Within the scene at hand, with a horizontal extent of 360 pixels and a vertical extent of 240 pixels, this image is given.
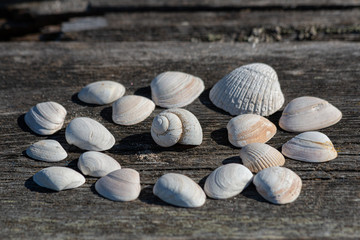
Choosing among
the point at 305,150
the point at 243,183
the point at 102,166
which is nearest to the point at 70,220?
the point at 102,166

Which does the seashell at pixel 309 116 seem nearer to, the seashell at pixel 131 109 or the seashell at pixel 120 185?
the seashell at pixel 131 109

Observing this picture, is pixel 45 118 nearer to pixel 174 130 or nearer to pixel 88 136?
pixel 88 136

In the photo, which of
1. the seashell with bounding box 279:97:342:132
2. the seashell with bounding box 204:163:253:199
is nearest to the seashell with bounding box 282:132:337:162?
the seashell with bounding box 279:97:342:132

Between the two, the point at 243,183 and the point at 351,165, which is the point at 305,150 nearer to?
the point at 351,165

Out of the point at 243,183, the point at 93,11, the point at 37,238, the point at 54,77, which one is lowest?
the point at 37,238

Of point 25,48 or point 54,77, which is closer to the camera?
point 54,77

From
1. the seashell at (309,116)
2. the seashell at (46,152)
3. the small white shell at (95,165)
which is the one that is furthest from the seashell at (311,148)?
the seashell at (46,152)
